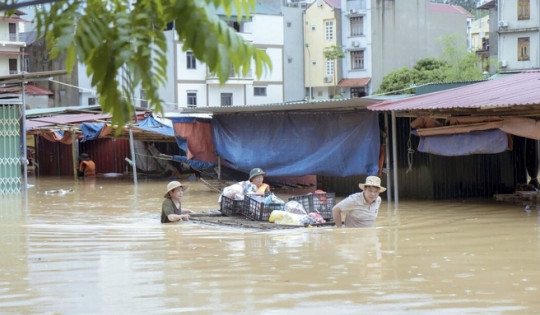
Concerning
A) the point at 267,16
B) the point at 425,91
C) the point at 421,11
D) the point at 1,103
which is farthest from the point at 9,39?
the point at 425,91

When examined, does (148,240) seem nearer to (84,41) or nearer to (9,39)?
(84,41)

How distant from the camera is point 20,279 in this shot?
8766 mm

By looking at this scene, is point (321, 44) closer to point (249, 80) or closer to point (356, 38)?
point (356, 38)

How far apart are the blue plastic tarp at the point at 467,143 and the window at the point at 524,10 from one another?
132ft

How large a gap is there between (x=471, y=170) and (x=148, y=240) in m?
→ 9.66

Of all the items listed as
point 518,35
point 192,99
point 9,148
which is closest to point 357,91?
point 518,35

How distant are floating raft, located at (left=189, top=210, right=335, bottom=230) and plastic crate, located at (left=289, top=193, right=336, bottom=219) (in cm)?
58

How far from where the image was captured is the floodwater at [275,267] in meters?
7.47

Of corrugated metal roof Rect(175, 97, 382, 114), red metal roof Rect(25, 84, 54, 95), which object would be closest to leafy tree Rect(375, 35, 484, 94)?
red metal roof Rect(25, 84, 54, 95)

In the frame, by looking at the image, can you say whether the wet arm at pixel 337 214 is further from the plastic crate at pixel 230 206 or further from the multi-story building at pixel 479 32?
the multi-story building at pixel 479 32

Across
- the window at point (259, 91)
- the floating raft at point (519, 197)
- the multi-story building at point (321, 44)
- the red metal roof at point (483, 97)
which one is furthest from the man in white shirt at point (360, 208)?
the multi-story building at point (321, 44)

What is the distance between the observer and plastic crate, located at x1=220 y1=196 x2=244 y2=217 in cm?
1333

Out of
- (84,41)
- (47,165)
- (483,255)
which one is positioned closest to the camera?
(84,41)

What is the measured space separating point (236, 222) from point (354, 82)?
1963 inches
